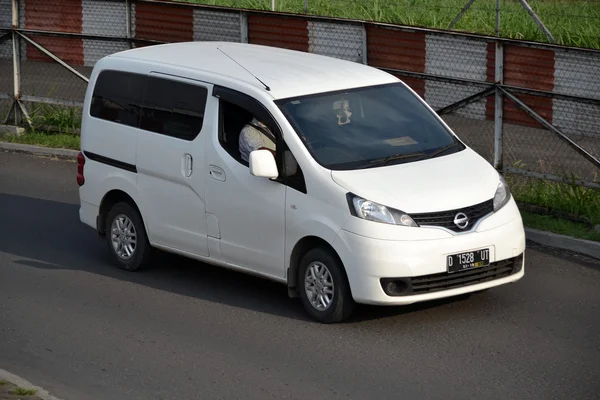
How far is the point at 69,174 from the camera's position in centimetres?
1548

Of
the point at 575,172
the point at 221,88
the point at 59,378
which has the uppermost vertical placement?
the point at 221,88

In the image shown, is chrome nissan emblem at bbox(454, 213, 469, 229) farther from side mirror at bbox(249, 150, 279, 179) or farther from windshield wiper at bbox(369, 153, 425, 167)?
side mirror at bbox(249, 150, 279, 179)

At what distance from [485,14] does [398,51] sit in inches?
147

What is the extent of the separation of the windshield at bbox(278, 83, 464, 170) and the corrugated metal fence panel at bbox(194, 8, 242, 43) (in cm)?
563

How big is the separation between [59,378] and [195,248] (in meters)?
2.36

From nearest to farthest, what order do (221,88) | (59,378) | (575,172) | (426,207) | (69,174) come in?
Answer: 1. (59,378)
2. (426,207)
3. (221,88)
4. (575,172)
5. (69,174)

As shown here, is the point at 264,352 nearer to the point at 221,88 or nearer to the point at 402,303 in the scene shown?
the point at 402,303

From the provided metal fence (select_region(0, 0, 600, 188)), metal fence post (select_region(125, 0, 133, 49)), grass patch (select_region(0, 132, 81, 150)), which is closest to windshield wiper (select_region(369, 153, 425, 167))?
metal fence (select_region(0, 0, 600, 188))

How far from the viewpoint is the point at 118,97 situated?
11234mm

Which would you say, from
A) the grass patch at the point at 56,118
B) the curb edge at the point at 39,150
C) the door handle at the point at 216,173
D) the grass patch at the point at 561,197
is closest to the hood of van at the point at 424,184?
the door handle at the point at 216,173

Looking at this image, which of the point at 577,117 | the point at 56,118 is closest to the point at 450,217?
the point at 577,117

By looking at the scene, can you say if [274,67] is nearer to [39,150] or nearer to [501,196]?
[501,196]

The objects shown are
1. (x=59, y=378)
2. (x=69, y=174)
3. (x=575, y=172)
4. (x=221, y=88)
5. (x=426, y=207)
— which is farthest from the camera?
(x=69, y=174)

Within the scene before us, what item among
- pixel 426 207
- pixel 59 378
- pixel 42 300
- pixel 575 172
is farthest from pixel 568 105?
pixel 59 378
